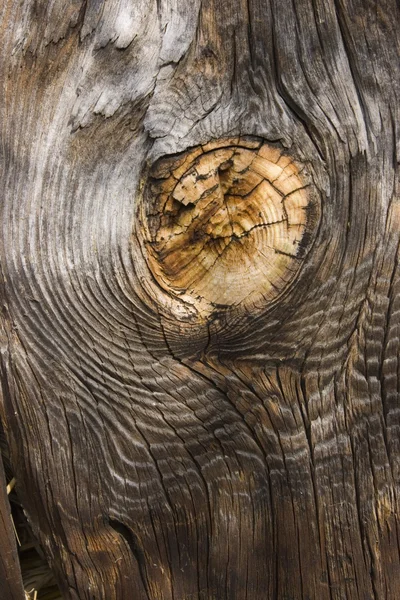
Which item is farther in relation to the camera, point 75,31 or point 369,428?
point 369,428

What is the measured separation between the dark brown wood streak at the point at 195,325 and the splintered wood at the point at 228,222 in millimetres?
33

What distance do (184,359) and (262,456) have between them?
332 millimetres

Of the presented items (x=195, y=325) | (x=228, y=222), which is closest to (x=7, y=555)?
(x=195, y=325)

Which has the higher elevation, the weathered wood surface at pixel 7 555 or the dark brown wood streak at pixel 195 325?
the dark brown wood streak at pixel 195 325

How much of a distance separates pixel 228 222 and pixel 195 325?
26 centimetres

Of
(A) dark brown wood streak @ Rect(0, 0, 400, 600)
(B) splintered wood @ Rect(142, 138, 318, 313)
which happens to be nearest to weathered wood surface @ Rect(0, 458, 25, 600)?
(A) dark brown wood streak @ Rect(0, 0, 400, 600)

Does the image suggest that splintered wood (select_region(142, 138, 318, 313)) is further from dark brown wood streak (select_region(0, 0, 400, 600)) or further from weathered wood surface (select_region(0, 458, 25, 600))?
weathered wood surface (select_region(0, 458, 25, 600))

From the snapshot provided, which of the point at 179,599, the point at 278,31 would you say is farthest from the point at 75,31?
the point at 179,599

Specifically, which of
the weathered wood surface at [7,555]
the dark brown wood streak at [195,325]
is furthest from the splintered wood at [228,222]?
the weathered wood surface at [7,555]

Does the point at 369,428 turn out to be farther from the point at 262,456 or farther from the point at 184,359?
the point at 184,359

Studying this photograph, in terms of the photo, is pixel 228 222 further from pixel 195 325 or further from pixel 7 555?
pixel 7 555

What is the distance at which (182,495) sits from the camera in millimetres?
1647

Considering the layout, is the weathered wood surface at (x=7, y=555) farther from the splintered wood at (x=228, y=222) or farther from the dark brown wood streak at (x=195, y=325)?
the splintered wood at (x=228, y=222)

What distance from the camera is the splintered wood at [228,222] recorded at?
1.49 m
